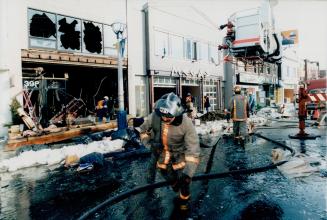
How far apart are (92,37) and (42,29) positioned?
2974mm

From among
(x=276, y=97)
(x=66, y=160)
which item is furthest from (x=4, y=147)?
(x=276, y=97)

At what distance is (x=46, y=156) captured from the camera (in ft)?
23.6

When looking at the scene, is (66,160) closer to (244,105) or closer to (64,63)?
(244,105)

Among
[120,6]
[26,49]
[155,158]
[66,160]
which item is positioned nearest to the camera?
[155,158]

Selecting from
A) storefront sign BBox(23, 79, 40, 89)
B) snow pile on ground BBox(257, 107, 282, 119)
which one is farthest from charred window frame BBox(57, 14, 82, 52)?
snow pile on ground BBox(257, 107, 282, 119)

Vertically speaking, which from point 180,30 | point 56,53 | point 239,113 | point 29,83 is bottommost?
point 239,113

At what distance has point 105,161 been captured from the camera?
682cm

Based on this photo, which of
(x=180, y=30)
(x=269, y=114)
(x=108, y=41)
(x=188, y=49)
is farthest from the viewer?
(x=188, y=49)

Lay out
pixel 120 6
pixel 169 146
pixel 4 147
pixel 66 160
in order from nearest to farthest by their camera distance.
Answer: pixel 169 146 → pixel 66 160 → pixel 4 147 → pixel 120 6

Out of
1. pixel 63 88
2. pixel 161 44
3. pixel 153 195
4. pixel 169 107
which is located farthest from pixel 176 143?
pixel 161 44

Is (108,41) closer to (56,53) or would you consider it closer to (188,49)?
(56,53)

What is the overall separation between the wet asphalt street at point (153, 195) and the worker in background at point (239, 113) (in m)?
1.89

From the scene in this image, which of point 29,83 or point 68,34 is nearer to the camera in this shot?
point 29,83

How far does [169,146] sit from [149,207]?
100 centimetres
